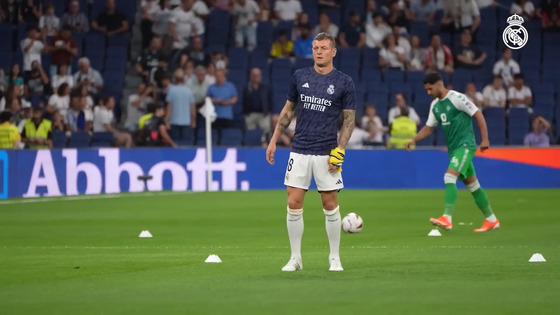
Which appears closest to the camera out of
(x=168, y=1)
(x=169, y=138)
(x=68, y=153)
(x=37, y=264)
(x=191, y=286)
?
(x=191, y=286)

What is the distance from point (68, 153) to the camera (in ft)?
93.1

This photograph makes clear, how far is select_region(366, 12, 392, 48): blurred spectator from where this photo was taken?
33.8 meters

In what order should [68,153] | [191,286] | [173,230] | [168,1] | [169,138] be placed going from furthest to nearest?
[168,1]
[169,138]
[68,153]
[173,230]
[191,286]

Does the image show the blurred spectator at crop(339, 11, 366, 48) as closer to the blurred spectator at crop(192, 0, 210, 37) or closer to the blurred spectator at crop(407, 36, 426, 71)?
the blurred spectator at crop(407, 36, 426, 71)

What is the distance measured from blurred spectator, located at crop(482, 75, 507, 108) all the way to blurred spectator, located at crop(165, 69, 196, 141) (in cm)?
782

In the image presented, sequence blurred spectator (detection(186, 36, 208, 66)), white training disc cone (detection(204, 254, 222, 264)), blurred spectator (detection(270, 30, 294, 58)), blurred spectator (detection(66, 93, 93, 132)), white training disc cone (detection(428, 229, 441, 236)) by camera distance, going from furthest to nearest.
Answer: blurred spectator (detection(270, 30, 294, 58)), blurred spectator (detection(186, 36, 208, 66)), blurred spectator (detection(66, 93, 93, 132)), white training disc cone (detection(428, 229, 441, 236)), white training disc cone (detection(204, 254, 222, 264))

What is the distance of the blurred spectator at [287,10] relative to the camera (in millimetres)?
34250

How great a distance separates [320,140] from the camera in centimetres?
1230

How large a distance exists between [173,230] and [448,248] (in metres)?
5.43

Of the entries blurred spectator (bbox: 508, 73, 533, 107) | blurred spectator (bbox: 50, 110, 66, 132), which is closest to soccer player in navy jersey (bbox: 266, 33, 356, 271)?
blurred spectator (bbox: 50, 110, 66, 132)

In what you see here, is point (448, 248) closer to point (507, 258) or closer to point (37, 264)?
point (507, 258)

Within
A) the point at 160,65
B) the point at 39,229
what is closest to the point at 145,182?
the point at 160,65

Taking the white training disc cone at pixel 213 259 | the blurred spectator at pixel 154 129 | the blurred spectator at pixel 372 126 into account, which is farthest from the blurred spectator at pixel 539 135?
the white training disc cone at pixel 213 259

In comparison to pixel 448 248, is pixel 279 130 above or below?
above
